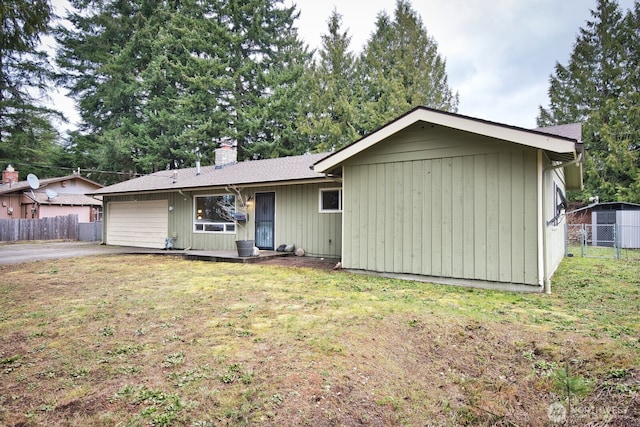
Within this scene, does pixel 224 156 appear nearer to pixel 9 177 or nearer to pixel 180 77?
pixel 180 77

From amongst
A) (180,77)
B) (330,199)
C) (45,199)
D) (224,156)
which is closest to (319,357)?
(330,199)

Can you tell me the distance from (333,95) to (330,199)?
1292cm

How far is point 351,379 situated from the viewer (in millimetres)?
2479

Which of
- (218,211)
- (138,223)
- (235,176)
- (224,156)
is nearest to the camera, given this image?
(218,211)

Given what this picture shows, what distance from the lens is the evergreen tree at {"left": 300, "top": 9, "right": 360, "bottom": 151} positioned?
19828mm

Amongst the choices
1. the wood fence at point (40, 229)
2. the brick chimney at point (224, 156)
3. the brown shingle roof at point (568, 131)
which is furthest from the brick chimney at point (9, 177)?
the brown shingle roof at point (568, 131)

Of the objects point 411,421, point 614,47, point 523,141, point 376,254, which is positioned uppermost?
point 614,47

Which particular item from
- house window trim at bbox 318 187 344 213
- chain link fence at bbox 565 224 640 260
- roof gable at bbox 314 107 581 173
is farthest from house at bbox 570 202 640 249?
roof gable at bbox 314 107 581 173

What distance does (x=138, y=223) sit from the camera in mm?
13812

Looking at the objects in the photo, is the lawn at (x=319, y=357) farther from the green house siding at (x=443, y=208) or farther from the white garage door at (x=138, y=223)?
the white garage door at (x=138, y=223)

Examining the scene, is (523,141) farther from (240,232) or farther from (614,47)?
(614,47)

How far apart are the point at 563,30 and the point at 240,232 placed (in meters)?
19.6

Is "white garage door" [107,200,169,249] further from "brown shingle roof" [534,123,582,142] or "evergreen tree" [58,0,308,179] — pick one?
"brown shingle roof" [534,123,582,142]

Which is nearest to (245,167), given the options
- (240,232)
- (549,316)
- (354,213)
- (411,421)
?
(240,232)
